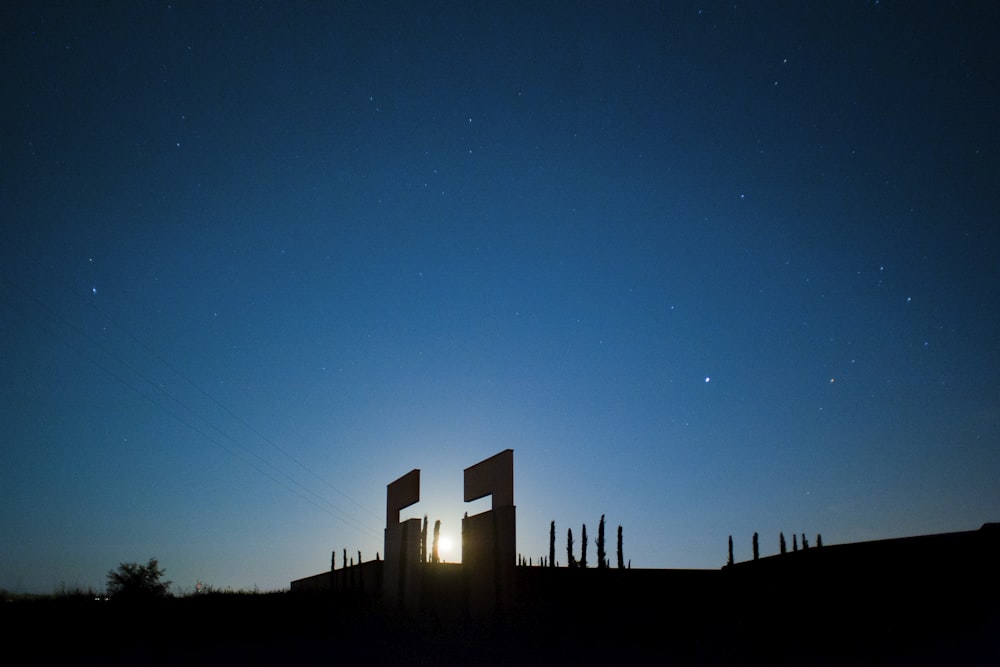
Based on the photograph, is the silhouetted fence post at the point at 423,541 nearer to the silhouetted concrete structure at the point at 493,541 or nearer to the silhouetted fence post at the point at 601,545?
the silhouetted concrete structure at the point at 493,541

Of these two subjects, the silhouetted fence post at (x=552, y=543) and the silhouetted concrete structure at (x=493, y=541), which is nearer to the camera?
the silhouetted concrete structure at (x=493, y=541)

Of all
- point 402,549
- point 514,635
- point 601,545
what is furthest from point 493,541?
point 601,545

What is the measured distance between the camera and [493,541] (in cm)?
1792

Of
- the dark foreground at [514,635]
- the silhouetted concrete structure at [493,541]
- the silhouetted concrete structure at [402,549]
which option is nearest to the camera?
the dark foreground at [514,635]

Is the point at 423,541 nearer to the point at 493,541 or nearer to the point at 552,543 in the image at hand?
the point at 493,541

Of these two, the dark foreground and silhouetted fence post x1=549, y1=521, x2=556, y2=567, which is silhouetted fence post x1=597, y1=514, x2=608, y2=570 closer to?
silhouetted fence post x1=549, y1=521, x2=556, y2=567

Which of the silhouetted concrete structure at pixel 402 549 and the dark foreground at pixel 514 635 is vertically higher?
the silhouetted concrete structure at pixel 402 549

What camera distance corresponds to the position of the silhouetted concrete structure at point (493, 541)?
57.9 feet

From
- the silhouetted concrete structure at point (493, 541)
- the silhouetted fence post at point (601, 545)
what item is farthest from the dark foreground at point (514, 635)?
the silhouetted fence post at point (601, 545)

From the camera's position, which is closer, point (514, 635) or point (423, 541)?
point (514, 635)

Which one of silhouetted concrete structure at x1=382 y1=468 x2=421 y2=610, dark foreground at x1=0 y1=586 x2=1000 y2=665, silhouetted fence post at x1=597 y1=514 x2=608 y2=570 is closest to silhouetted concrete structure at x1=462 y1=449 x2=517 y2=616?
dark foreground at x1=0 y1=586 x2=1000 y2=665

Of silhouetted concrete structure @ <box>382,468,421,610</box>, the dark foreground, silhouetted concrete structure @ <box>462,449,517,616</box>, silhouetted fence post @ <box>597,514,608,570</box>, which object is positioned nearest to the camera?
the dark foreground

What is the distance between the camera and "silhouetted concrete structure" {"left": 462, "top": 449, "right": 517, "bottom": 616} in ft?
57.9

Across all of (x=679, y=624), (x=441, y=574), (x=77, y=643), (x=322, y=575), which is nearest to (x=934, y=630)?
(x=679, y=624)
